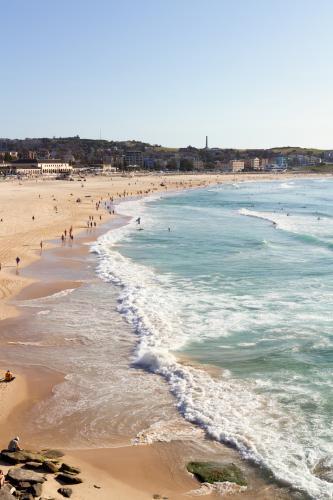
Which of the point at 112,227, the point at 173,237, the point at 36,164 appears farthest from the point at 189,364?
the point at 36,164

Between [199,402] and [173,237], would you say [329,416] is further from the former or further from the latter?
[173,237]

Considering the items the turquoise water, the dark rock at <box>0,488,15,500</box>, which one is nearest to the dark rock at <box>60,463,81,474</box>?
the dark rock at <box>0,488,15,500</box>

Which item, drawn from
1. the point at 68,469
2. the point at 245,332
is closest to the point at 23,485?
the point at 68,469

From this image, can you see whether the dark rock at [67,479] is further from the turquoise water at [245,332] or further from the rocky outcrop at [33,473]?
the turquoise water at [245,332]

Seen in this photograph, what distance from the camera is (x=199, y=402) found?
1312cm

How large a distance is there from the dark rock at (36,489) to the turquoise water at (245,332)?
407 centimetres

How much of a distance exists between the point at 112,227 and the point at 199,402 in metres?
34.3

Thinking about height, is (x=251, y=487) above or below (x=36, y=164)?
below

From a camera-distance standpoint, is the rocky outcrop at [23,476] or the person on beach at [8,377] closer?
the rocky outcrop at [23,476]

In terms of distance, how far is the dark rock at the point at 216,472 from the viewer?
1009 centimetres

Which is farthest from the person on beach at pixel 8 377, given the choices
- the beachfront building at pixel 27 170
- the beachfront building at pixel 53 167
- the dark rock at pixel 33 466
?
the beachfront building at pixel 53 167

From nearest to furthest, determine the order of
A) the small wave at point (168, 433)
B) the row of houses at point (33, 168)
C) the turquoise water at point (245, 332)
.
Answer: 1. the small wave at point (168, 433)
2. the turquoise water at point (245, 332)
3. the row of houses at point (33, 168)

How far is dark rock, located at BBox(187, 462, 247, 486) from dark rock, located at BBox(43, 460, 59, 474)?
2394 millimetres

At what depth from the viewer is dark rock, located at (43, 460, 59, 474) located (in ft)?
31.8
